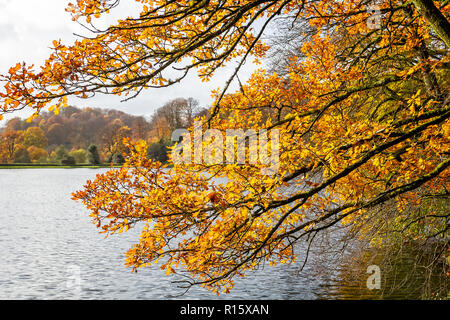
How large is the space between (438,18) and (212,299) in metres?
8.05

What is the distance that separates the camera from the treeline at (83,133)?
181 feet

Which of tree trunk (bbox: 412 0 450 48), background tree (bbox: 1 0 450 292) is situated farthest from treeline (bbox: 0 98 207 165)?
tree trunk (bbox: 412 0 450 48)

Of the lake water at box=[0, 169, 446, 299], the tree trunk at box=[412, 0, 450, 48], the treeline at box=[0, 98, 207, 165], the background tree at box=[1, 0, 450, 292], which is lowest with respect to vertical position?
the lake water at box=[0, 169, 446, 299]

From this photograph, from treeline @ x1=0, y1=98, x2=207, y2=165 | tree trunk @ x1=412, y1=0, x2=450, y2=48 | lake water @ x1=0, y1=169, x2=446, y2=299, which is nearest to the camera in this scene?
tree trunk @ x1=412, y1=0, x2=450, y2=48

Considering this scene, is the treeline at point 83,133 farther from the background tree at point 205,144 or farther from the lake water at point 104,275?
the background tree at point 205,144

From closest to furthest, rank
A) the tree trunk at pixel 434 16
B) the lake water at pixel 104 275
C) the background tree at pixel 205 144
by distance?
the background tree at pixel 205 144 → the tree trunk at pixel 434 16 → the lake water at pixel 104 275

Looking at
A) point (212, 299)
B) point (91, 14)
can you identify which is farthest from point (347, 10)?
point (212, 299)

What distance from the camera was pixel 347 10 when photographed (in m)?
6.92

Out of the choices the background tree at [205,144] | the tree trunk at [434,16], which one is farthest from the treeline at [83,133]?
the tree trunk at [434,16]

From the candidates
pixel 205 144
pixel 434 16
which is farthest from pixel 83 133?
pixel 434 16

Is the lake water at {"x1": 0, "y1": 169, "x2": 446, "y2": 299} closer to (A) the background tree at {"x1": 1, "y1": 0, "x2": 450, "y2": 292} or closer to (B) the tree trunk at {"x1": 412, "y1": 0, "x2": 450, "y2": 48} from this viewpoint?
(A) the background tree at {"x1": 1, "y1": 0, "x2": 450, "y2": 292}

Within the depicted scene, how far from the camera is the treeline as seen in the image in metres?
55.1

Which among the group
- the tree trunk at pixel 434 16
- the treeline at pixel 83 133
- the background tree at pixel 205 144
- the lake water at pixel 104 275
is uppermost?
the treeline at pixel 83 133

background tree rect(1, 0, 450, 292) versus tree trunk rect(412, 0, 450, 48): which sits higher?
tree trunk rect(412, 0, 450, 48)
